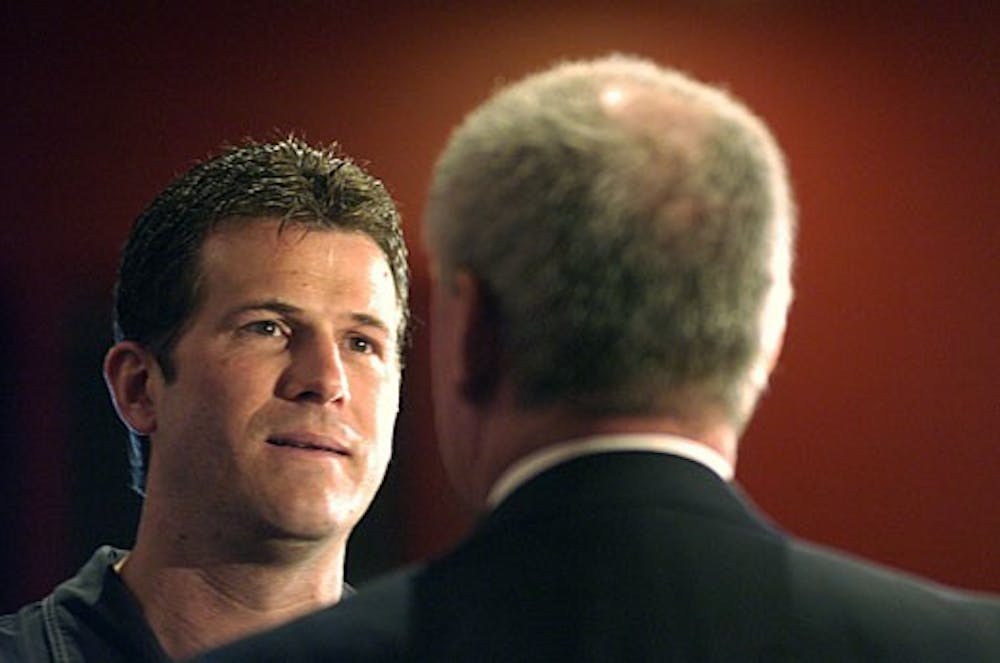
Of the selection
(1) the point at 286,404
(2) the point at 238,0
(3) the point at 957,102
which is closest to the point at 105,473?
(2) the point at 238,0

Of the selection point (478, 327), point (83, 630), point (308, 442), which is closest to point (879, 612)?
point (478, 327)

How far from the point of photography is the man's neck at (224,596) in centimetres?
164

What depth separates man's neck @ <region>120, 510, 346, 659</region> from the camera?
5.39 feet

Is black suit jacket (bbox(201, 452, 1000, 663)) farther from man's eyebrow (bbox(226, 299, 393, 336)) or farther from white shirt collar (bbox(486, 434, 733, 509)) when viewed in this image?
man's eyebrow (bbox(226, 299, 393, 336))

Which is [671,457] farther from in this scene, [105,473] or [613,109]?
[105,473]

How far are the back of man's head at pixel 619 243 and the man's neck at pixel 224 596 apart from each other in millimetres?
790

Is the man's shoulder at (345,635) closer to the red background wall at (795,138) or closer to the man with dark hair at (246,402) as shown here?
the man with dark hair at (246,402)

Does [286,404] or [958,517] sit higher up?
[286,404]

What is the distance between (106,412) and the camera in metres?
2.89

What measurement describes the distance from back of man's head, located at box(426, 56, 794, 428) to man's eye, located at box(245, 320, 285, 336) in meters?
0.79

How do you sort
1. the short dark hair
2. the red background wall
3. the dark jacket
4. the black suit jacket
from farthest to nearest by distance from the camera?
the red background wall, the short dark hair, the dark jacket, the black suit jacket

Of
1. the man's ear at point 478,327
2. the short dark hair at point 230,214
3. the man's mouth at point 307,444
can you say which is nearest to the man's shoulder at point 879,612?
the man's ear at point 478,327

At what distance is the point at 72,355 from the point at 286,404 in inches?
54.0

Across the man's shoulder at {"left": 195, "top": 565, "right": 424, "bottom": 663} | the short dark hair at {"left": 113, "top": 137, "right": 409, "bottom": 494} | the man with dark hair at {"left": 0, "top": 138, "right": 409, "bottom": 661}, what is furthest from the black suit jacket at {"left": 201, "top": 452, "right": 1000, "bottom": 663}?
the short dark hair at {"left": 113, "top": 137, "right": 409, "bottom": 494}
